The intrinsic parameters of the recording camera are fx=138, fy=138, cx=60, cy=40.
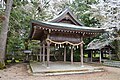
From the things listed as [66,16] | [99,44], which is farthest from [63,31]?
[99,44]

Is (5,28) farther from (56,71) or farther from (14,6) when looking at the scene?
(56,71)

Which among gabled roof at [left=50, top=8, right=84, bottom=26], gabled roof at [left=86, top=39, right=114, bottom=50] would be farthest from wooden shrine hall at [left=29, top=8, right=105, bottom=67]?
gabled roof at [left=86, top=39, right=114, bottom=50]

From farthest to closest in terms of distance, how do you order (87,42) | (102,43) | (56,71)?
1. (87,42)
2. (102,43)
3. (56,71)

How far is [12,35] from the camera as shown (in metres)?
15.7

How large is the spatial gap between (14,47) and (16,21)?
19.3 ft

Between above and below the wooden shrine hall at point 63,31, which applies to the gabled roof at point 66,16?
above

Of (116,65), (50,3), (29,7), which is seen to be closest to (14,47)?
(29,7)

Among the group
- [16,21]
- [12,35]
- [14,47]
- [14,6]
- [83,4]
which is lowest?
[14,47]

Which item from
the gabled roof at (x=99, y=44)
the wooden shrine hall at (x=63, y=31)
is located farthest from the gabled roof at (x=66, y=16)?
the gabled roof at (x=99, y=44)

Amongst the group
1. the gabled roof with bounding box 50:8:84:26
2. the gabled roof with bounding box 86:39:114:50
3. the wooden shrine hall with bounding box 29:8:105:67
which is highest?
the gabled roof with bounding box 50:8:84:26

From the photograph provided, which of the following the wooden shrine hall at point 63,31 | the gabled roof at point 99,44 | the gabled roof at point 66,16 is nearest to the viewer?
the wooden shrine hall at point 63,31

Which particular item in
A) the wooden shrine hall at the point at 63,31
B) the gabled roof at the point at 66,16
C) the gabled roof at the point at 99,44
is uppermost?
the gabled roof at the point at 66,16

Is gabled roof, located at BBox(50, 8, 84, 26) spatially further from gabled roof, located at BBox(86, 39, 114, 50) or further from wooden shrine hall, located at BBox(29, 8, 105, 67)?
gabled roof, located at BBox(86, 39, 114, 50)

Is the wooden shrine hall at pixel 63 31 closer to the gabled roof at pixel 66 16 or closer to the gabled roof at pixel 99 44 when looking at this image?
the gabled roof at pixel 66 16
